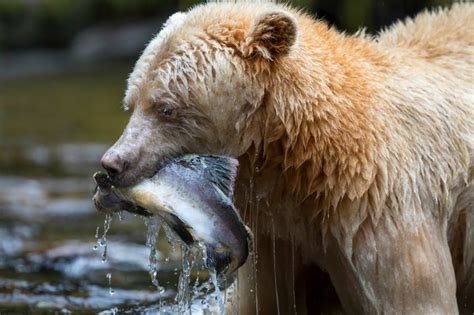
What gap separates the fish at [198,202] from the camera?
4391mm

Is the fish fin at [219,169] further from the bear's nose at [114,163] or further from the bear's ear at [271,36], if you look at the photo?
the bear's ear at [271,36]

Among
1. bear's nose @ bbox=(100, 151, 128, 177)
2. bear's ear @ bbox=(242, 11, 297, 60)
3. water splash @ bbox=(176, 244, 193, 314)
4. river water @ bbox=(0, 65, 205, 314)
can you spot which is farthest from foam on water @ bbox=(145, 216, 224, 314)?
bear's ear @ bbox=(242, 11, 297, 60)

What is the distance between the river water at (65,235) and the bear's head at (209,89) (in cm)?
68

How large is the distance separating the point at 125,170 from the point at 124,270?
10.1ft

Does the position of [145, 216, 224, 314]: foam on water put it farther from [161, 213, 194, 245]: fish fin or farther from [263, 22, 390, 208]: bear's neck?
[263, 22, 390, 208]: bear's neck

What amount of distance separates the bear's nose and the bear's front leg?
1095 mm

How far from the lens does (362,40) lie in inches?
204

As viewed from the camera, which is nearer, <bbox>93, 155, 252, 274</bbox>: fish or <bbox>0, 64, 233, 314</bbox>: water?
<bbox>93, 155, 252, 274</bbox>: fish

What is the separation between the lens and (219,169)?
446 centimetres

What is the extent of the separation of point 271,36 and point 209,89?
371mm

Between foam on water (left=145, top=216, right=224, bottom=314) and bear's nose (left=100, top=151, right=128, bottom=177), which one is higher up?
bear's nose (left=100, top=151, right=128, bottom=177)

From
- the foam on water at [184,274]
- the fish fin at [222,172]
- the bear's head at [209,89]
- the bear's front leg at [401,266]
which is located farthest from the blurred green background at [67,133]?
the bear's front leg at [401,266]

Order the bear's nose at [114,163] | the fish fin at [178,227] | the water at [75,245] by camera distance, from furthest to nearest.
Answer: the water at [75,245] → the fish fin at [178,227] → the bear's nose at [114,163]

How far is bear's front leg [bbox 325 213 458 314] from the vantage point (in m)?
4.53
